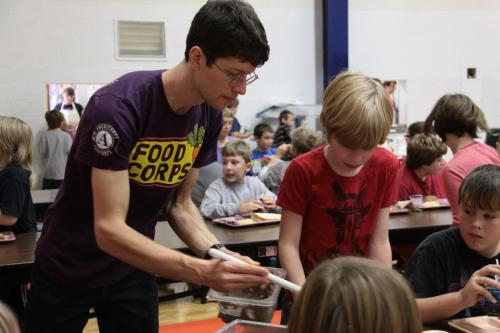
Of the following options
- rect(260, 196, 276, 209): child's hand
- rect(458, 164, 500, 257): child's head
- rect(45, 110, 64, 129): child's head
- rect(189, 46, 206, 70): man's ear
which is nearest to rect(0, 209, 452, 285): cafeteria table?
rect(260, 196, 276, 209): child's hand

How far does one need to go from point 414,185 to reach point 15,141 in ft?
9.77

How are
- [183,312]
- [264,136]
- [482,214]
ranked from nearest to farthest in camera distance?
[482,214] → [183,312] → [264,136]

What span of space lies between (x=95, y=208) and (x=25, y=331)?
1.61ft

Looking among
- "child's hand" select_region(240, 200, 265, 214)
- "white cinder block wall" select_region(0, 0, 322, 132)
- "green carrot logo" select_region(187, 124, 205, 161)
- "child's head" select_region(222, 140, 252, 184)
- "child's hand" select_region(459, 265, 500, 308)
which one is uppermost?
"white cinder block wall" select_region(0, 0, 322, 132)

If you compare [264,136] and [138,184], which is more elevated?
[138,184]

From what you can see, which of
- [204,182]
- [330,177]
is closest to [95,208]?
[330,177]

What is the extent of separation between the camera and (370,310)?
0.87m

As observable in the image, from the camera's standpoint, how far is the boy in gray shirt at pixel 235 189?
3.96 meters

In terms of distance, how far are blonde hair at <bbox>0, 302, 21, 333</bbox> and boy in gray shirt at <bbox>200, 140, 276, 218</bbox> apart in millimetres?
2797

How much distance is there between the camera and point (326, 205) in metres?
1.90

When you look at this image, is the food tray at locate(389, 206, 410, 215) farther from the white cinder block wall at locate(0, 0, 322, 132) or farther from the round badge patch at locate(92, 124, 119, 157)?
the white cinder block wall at locate(0, 0, 322, 132)

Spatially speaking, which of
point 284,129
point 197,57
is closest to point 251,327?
point 197,57

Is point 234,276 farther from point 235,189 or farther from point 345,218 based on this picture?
point 235,189

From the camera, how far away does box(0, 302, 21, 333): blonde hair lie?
1.06 m
